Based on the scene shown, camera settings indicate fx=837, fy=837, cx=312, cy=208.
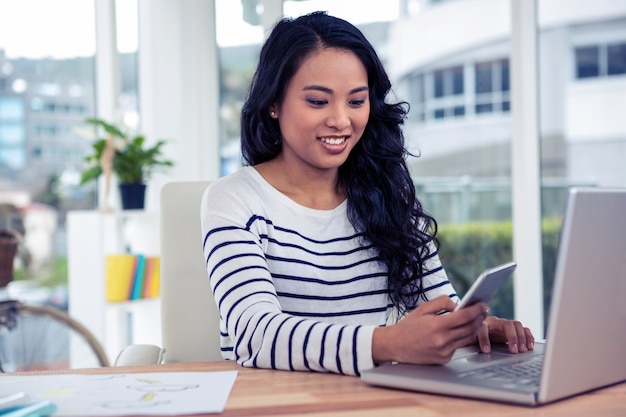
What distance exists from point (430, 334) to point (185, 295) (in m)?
0.76

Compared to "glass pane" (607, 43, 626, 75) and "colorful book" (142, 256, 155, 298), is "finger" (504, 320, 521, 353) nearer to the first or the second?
"glass pane" (607, 43, 626, 75)

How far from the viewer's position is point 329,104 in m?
1.61

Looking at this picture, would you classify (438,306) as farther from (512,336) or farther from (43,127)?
(43,127)

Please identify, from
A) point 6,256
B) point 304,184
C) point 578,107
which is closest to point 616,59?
point 578,107

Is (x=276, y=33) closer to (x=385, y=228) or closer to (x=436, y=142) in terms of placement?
(x=385, y=228)

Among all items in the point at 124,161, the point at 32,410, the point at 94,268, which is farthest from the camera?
the point at 124,161

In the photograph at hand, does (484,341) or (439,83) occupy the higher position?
(439,83)

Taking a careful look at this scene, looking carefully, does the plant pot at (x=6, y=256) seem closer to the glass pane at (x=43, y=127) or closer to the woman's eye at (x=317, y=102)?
the glass pane at (x=43, y=127)

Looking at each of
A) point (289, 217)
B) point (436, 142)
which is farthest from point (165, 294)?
point (436, 142)

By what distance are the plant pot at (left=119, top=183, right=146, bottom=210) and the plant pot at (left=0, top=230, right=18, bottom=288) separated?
0.68 meters

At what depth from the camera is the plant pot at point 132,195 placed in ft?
11.8

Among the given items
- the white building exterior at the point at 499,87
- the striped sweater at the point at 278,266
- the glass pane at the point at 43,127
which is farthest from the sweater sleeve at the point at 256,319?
the glass pane at the point at 43,127

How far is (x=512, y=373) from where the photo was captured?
1.14 meters

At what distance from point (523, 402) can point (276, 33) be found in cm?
99
